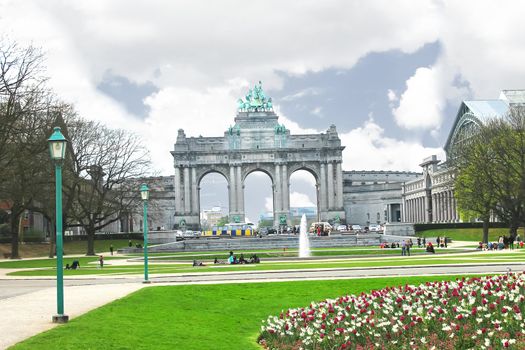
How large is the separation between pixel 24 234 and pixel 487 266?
78.2 metres

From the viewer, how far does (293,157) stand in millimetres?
163000

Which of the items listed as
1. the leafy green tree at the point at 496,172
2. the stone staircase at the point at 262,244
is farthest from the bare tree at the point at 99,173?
the leafy green tree at the point at 496,172

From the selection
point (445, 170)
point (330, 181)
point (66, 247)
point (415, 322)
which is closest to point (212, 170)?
point (330, 181)

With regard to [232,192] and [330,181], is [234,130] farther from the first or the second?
[330,181]

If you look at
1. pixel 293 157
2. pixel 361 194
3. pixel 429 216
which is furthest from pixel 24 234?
pixel 361 194

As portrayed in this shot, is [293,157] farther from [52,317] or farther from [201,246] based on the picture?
[52,317]

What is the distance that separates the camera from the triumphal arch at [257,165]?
161625 millimetres

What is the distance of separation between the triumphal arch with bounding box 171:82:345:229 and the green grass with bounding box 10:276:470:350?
133 metres

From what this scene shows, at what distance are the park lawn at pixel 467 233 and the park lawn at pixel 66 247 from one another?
45470 millimetres

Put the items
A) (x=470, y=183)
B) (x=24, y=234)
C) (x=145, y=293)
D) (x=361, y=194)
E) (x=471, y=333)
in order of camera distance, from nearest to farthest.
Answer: (x=471, y=333) < (x=145, y=293) < (x=470, y=183) < (x=24, y=234) < (x=361, y=194)

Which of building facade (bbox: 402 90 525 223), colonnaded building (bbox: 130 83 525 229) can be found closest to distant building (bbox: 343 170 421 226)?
building facade (bbox: 402 90 525 223)

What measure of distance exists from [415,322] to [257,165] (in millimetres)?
148760

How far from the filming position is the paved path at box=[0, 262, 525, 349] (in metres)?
18.2

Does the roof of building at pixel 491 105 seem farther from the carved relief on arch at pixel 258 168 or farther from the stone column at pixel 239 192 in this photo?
the stone column at pixel 239 192
